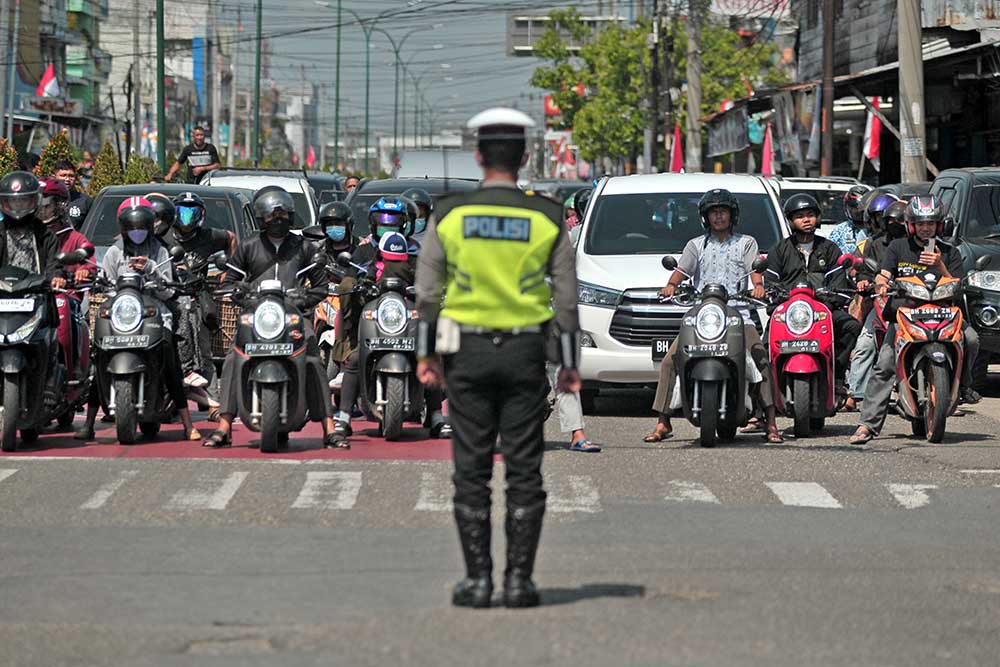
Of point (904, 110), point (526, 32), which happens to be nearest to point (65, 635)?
point (904, 110)

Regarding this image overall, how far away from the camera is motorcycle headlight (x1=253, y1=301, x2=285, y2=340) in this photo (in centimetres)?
1254

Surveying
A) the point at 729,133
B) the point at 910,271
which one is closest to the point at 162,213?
the point at 910,271

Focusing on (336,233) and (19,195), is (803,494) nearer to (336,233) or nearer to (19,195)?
(336,233)

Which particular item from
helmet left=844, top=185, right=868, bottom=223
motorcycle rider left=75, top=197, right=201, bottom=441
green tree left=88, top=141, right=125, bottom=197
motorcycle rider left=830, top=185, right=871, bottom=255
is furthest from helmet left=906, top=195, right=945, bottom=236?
green tree left=88, top=141, right=125, bottom=197

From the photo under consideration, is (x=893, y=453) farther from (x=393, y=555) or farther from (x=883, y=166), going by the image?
(x=883, y=166)

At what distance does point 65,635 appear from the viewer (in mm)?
6895

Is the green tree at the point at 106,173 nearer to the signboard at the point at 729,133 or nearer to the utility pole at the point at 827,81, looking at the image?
the utility pole at the point at 827,81

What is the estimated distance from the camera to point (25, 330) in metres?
12.6

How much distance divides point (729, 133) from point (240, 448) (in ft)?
119

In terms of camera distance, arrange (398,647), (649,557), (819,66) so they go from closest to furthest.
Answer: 1. (398,647)
2. (649,557)
3. (819,66)

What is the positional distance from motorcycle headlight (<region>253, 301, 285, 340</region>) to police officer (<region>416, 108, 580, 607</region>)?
207 inches

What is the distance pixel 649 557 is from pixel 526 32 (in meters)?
136

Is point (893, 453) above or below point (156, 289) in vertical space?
below

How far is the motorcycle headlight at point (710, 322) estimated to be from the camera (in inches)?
516
